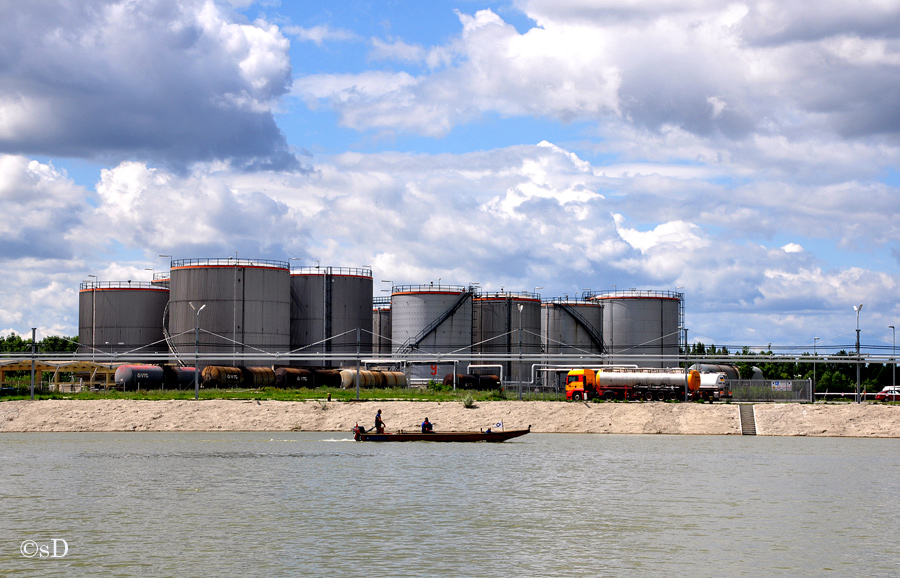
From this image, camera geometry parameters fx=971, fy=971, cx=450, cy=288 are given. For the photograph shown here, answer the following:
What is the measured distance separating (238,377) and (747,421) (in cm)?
4751

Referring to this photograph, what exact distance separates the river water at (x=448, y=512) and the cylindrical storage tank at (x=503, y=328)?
5655cm

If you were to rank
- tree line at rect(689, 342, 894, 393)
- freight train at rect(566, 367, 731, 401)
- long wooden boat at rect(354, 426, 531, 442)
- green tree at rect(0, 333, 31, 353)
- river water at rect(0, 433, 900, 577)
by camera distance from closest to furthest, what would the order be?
1. river water at rect(0, 433, 900, 577)
2. long wooden boat at rect(354, 426, 531, 442)
3. freight train at rect(566, 367, 731, 401)
4. tree line at rect(689, 342, 894, 393)
5. green tree at rect(0, 333, 31, 353)

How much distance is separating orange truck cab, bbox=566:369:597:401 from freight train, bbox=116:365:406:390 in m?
20.9

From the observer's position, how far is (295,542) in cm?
2895

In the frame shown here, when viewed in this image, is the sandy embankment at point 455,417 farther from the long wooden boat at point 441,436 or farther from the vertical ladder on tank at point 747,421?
the long wooden boat at point 441,436

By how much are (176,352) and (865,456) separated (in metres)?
70.5

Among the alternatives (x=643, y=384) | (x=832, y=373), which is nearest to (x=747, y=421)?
(x=643, y=384)

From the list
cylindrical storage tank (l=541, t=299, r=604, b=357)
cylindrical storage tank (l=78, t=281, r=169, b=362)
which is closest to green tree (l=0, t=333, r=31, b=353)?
cylindrical storage tank (l=78, t=281, r=169, b=362)

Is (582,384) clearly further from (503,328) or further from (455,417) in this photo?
(503,328)

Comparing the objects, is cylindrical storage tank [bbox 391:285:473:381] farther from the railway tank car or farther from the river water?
the river water

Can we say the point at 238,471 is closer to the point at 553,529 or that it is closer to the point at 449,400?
the point at 553,529

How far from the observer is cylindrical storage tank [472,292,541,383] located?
114 metres

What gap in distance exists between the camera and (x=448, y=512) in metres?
34.3

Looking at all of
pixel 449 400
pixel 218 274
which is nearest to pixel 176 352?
pixel 218 274
